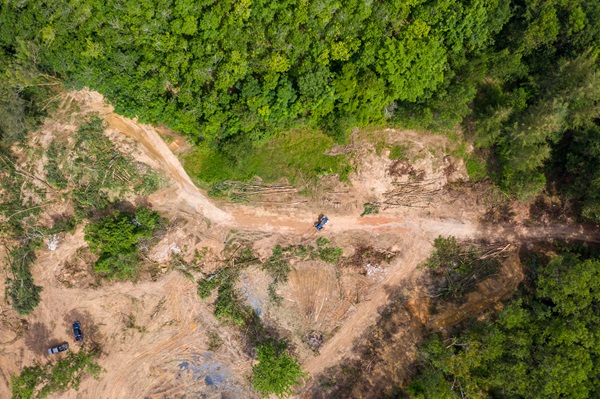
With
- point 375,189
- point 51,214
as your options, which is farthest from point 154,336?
point 375,189

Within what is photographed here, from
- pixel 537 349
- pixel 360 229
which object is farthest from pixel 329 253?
pixel 537 349

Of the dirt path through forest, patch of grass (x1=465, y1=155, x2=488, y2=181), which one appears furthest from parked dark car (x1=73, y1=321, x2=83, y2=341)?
patch of grass (x1=465, y1=155, x2=488, y2=181)

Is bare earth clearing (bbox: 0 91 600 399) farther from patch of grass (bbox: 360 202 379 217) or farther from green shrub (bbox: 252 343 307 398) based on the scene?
green shrub (bbox: 252 343 307 398)

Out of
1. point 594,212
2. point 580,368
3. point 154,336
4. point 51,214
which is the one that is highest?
point 51,214

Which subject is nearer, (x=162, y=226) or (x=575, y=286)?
(x=575, y=286)

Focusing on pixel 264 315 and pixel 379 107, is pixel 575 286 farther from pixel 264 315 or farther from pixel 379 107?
pixel 264 315

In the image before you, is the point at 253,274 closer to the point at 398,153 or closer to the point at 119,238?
the point at 119,238
